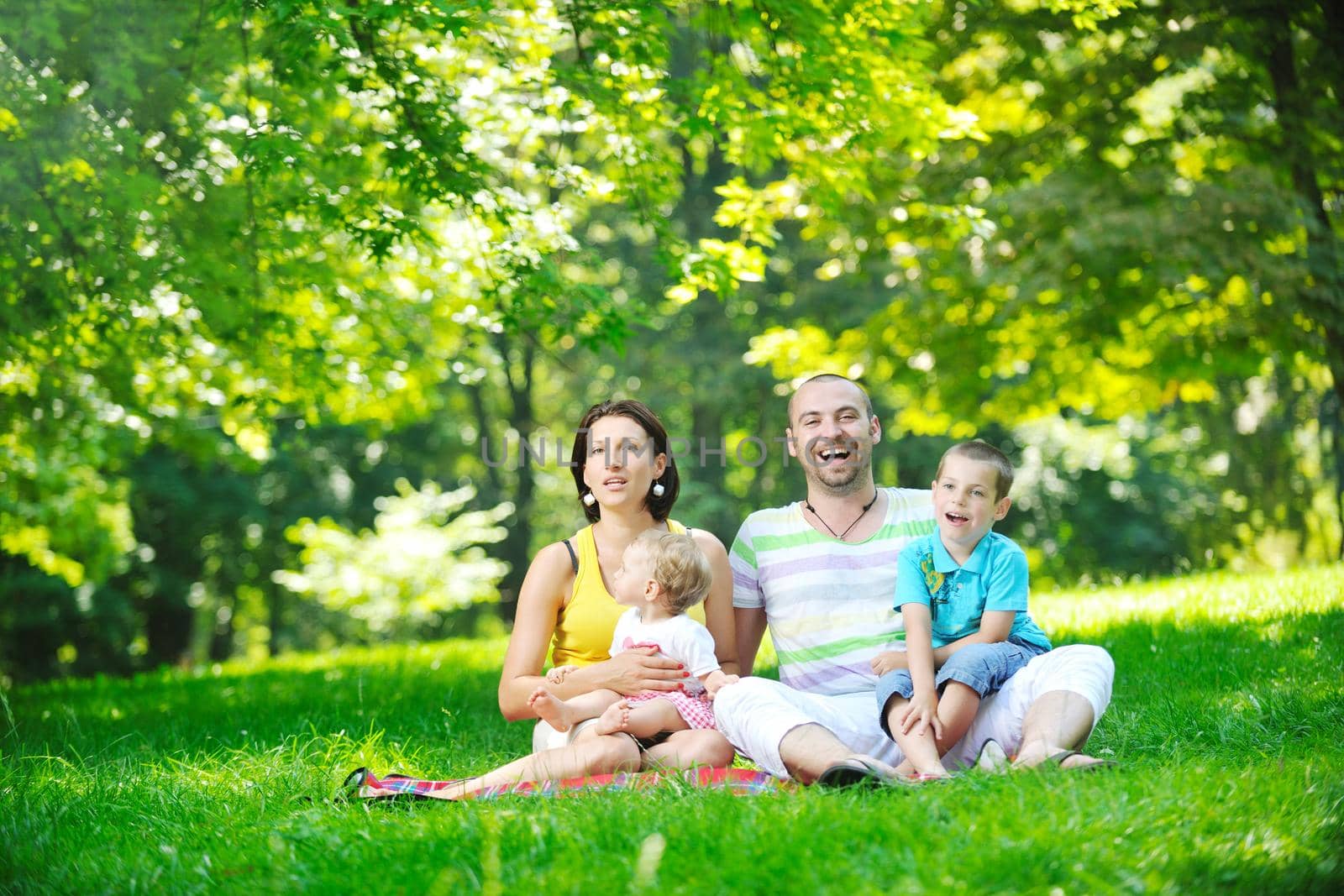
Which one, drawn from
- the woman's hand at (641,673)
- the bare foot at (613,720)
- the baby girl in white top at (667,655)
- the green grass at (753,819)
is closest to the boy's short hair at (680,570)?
the baby girl in white top at (667,655)

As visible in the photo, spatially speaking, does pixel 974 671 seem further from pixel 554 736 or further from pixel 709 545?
pixel 554 736

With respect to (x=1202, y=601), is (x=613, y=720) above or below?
above

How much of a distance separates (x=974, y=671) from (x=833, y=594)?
2.32 feet

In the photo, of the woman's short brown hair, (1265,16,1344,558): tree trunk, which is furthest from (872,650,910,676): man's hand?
(1265,16,1344,558): tree trunk

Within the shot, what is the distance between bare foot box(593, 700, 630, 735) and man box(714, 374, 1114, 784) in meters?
0.31

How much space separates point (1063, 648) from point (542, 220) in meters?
4.28

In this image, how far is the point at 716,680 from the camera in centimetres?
401

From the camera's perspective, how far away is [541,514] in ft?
81.1

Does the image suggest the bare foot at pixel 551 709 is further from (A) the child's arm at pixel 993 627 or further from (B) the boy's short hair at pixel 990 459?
(B) the boy's short hair at pixel 990 459

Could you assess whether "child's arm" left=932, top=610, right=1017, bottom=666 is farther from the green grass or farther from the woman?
the woman

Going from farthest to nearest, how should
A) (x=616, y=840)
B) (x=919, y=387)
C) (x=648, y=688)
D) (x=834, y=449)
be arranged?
(x=919, y=387), (x=834, y=449), (x=648, y=688), (x=616, y=840)

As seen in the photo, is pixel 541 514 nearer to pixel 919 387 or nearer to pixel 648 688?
pixel 919 387

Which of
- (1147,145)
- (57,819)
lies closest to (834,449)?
(57,819)

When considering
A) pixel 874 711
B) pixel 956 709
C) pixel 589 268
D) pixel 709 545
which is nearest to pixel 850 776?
pixel 956 709
